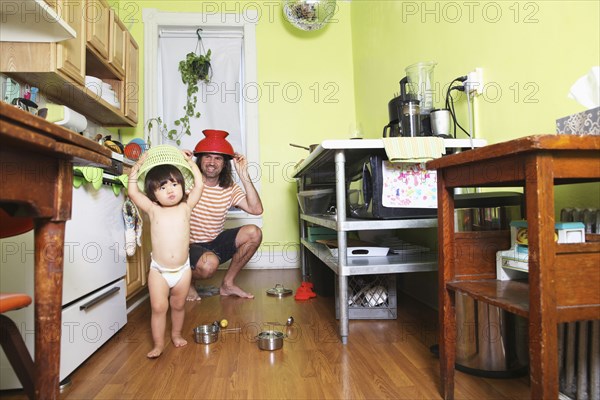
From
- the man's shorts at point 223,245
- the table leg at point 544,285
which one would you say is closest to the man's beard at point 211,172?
the man's shorts at point 223,245

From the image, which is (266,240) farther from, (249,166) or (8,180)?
(8,180)

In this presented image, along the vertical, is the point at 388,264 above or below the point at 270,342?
above

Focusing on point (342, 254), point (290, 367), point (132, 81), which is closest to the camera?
point (290, 367)

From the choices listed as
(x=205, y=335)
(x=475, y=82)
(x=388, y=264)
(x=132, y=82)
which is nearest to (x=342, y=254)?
(x=388, y=264)

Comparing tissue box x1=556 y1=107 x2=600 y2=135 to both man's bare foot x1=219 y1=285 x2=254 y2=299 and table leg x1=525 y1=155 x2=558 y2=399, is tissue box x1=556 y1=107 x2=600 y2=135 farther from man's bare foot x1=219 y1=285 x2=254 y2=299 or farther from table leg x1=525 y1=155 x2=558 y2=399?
man's bare foot x1=219 y1=285 x2=254 y2=299

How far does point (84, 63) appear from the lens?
2.28 metres

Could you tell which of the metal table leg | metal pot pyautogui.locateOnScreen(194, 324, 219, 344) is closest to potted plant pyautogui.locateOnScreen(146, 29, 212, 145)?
metal pot pyautogui.locateOnScreen(194, 324, 219, 344)

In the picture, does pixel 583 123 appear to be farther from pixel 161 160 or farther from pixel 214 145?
pixel 214 145

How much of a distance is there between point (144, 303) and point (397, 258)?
1479 millimetres

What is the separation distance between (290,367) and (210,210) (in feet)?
4.16

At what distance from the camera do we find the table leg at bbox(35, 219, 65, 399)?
69cm

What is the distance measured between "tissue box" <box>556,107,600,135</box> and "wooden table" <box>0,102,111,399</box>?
104 cm

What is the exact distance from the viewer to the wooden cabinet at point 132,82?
9.91ft

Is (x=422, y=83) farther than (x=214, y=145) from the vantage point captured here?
No
